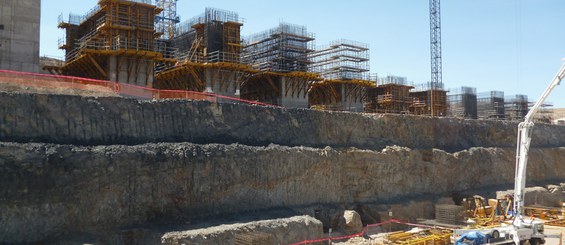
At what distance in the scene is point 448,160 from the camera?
3425cm

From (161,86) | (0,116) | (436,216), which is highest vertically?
(161,86)

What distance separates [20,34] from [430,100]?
3982 centimetres

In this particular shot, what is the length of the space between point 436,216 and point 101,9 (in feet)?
79.8

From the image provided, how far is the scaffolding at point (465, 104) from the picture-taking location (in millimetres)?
54625

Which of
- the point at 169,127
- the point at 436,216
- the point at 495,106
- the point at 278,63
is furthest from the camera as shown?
the point at 495,106

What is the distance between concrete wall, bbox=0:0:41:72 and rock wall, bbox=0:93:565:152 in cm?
971

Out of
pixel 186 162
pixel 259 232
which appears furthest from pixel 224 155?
pixel 259 232

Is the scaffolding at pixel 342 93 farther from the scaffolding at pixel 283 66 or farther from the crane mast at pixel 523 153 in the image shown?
the crane mast at pixel 523 153

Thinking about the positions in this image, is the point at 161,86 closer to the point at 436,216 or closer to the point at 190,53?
the point at 190,53

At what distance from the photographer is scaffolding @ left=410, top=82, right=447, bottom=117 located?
52.6 m

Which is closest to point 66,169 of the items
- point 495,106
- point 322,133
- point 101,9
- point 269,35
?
point 322,133

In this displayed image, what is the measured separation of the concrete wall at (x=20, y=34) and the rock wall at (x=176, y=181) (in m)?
11.8

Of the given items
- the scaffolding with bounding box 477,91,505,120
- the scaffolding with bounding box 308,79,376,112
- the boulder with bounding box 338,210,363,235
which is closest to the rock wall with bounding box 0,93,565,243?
the boulder with bounding box 338,210,363,235

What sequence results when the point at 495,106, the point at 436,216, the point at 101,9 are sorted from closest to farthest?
the point at 436,216 → the point at 101,9 → the point at 495,106
